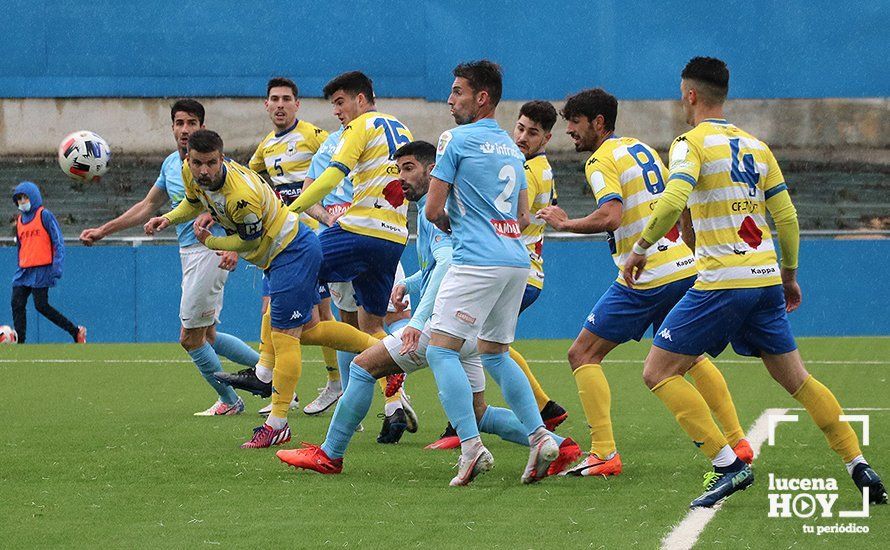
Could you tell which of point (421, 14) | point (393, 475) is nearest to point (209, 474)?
point (393, 475)

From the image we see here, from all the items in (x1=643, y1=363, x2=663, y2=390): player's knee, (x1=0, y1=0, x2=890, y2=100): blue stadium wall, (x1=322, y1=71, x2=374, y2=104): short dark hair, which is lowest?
(x1=643, y1=363, x2=663, y2=390): player's knee

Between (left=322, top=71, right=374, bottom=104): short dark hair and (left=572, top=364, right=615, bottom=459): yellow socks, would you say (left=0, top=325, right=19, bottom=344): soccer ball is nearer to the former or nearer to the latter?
(left=322, top=71, right=374, bottom=104): short dark hair

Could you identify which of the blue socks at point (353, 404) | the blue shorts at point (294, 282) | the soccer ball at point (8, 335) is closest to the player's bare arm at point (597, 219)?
the blue socks at point (353, 404)

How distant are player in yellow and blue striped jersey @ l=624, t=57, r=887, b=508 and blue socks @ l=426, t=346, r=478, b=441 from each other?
0.92 m

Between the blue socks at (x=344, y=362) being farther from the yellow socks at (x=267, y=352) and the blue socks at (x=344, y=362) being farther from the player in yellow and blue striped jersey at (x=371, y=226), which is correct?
the yellow socks at (x=267, y=352)

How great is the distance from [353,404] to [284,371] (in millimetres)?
1400

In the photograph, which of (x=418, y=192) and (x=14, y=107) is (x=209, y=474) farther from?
(x=14, y=107)

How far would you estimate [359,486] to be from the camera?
21.7 ft

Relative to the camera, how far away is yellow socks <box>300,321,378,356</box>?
8.41 metres

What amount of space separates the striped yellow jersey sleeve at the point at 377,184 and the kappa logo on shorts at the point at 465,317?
271cm

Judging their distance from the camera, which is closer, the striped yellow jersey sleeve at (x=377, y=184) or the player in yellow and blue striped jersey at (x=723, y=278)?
the player in yellow and blue striped jersey at (x=723, y=278)

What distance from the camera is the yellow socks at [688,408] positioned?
609 centimetres

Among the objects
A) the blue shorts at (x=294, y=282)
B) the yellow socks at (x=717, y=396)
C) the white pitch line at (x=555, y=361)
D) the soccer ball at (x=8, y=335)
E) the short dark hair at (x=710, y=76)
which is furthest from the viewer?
the soccer ball at (x=8, y=335)

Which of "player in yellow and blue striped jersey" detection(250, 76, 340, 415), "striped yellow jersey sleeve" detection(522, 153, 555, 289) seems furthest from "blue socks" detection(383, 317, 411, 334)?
"striped yellow jersey sleeve" detection(522, 153, 555, 289)
